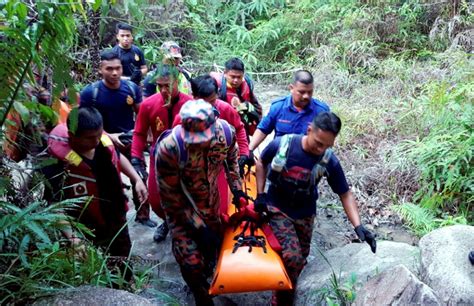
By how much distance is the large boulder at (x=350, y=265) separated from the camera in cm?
381

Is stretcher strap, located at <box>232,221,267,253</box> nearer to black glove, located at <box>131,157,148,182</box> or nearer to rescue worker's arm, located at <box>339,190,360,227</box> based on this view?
rescue worker's arm, located at <box>339,190,360,227</box>

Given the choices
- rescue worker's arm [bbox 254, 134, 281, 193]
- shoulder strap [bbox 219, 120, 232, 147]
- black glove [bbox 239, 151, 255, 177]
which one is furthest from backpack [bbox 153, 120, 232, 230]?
black glove [bbox 239, 151, 255, 177]

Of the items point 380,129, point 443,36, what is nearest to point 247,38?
point 443,36

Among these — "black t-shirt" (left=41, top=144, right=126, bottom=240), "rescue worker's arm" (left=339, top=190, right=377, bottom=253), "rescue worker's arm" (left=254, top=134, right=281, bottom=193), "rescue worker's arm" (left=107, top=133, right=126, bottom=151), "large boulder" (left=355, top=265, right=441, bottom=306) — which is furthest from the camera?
"rescue worker's arm" (left=107, top=133, right=126, bottom=151)

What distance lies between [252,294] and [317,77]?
6465 mm

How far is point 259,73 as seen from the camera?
37.8 ft

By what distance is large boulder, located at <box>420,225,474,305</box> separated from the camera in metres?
3.32

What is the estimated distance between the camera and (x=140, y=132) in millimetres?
4695

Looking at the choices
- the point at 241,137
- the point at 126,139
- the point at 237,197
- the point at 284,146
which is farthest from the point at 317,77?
the point at 237,197

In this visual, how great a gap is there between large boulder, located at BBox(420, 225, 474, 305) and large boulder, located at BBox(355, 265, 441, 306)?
39 centimetres

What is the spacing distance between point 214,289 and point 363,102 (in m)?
6.14

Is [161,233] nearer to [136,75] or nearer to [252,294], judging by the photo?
[252,294]

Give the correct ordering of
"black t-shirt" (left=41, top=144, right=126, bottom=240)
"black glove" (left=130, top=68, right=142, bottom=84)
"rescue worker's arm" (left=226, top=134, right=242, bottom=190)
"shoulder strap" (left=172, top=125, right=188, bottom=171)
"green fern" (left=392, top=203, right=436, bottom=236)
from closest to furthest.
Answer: "shoulder strap" (left=172, top=125, right=188, bottom=171), "black t-shirt" (left=41, top=144, right=126, bottom=240), "rescue worker's arm" (left=226, top=134, right=242, bottom=190), "green fern" (left=392, top=203, right=436, bottom=236), "black glove" (left=130, top=68, right=142, bottom=84)

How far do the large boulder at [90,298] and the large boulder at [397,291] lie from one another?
144 cm
